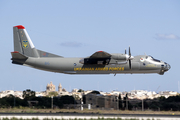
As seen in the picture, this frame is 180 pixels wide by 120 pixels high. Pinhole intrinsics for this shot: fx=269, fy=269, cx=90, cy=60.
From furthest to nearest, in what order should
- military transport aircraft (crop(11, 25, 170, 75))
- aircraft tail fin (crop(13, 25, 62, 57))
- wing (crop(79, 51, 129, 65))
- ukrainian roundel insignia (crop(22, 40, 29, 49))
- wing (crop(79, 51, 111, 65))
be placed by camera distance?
ukrainian roundel insignia (crop(22, 40, 29, 49)), aircraft tail fin (crop(13, 25, 62, 57)), military transport aircraft (crop(11, 25, 170, 75)), wing (crop(79, 51, 111, 65)), wing (crop(79, 51, 129, 65))

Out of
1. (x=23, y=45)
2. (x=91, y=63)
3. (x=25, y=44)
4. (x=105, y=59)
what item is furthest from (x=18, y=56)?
(x=105, y=59)

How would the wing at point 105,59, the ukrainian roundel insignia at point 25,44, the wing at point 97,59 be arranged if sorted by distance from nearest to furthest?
the wing at point 105,59 < the wing at point 97,59 < the ukrainian roundel insignia at point 25,44

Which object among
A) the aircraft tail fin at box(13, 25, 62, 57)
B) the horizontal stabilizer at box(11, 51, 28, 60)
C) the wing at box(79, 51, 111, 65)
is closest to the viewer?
the horizontal stabilizer at box(11, 51, 28, 60)

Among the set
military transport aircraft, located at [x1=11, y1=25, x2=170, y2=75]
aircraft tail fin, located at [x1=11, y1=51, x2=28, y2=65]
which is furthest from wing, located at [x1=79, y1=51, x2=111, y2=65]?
aircraft tail fin, located at [x1=11, y1=51, x2=28, y2=65]

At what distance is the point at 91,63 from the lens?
118ft

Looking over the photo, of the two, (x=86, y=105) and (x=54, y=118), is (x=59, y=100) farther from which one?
(x=54, y=118)

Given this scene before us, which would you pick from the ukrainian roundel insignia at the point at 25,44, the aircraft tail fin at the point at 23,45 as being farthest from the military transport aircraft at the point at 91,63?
the ukrainian roundel insignia at the point at 25,44

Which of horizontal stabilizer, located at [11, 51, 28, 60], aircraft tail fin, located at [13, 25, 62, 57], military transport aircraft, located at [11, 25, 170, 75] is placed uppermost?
aircraft tail fin, located at [13, 25, 62, 57]

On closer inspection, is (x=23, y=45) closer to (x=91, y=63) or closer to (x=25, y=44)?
(x=25, y=44)

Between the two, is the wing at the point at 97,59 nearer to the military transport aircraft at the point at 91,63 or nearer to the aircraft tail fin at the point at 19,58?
the military transport aircraft at the point at 91,63

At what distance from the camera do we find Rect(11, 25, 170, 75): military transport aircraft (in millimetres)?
35719

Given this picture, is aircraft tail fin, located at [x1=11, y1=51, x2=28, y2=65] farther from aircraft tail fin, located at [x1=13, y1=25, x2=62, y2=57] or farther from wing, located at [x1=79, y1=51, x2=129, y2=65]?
wing, located at [x1=79, y1=51, x2=129, y2=65]

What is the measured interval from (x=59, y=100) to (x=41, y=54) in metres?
12.6

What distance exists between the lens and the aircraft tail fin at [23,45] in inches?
1473
